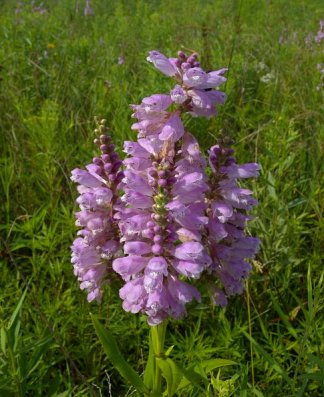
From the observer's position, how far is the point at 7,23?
5988mm

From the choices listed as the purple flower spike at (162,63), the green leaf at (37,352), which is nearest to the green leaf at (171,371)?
the green leaf at (37,352)

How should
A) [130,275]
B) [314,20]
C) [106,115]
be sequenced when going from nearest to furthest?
1. [130,275]
2. [106,115]
3. [314,20]

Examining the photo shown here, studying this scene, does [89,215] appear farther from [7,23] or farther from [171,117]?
[7,23]

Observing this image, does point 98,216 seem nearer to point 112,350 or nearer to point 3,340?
point 112,350

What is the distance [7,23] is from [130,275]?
213 inches

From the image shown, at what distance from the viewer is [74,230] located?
9.38 ft

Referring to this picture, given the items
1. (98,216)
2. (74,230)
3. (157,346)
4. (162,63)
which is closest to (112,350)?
(157,346)

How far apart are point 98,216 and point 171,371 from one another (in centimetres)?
63

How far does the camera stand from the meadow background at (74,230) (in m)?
2.23

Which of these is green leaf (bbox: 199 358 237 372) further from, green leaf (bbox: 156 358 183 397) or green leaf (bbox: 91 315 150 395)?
green leaf (bbox: 91 315 150 395)

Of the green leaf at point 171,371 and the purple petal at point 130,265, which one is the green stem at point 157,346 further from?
the purple petal at point 130,265

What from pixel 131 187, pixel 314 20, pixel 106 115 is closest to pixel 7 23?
pixel 106 115

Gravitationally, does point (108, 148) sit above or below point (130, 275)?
above

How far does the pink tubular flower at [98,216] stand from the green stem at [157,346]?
11.9 inches
